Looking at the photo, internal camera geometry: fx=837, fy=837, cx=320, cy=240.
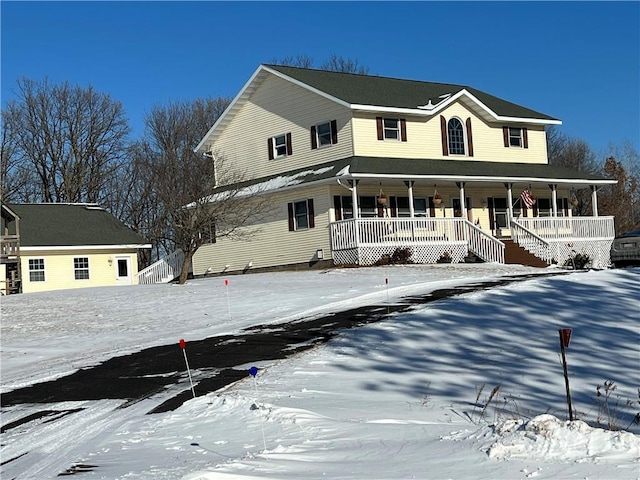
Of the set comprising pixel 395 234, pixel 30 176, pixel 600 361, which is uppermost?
pixel 30 176

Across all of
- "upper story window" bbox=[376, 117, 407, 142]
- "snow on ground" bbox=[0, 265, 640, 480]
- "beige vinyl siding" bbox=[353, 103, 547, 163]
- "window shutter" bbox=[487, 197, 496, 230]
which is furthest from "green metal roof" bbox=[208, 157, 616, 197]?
"snow on ground" bbox=[0, 265, 640, 480]

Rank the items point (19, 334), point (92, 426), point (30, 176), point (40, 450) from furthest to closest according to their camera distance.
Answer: point (30, 176)
point (19, 334)
point (92, 426)
point (40, 450)

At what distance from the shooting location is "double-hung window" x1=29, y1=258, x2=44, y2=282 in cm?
3916

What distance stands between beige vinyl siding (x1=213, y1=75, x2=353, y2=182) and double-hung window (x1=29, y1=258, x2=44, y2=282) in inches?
389

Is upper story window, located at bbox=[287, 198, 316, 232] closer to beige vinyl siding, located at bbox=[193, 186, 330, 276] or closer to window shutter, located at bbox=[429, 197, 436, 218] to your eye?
beige vinyl siding, located at bbox=[193, 186, 330, 276]

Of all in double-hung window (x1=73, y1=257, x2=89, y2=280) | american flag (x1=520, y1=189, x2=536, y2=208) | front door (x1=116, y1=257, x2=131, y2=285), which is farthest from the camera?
front door (x1=116, y1=257, x2=131, y2=285)

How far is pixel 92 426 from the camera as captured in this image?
9320 mm

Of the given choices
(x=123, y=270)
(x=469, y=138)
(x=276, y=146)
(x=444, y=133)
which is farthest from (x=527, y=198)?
(x=123, y=270)

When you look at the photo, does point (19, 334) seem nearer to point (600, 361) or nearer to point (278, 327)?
point (278, 327)

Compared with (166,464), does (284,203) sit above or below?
above

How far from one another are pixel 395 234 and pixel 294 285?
6.87m

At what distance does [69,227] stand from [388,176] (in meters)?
18.7

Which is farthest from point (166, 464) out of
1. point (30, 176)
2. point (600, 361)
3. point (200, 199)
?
point (30, 176)

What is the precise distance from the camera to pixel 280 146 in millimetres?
35844
